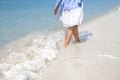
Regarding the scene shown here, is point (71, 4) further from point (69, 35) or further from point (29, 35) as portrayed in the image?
point (29, 35)

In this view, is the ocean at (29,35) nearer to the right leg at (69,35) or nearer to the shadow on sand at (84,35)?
the right leg at (69,35)

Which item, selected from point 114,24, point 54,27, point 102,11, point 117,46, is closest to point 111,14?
point 102,11

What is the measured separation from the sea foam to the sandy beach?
18cm

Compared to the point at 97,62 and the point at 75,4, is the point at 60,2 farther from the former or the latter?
the point at 97,62

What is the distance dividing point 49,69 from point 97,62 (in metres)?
0.87

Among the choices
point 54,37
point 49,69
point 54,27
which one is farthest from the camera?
point 54,27

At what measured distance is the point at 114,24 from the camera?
808 centimetres

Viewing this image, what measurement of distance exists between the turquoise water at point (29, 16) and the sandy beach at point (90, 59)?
1.66 meters

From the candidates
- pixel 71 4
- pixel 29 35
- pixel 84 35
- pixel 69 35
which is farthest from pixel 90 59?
pixel 29 35

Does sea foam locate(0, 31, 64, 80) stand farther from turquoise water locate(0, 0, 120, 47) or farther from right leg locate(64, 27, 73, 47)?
turquoise water locate(0, 0, 120, 47)

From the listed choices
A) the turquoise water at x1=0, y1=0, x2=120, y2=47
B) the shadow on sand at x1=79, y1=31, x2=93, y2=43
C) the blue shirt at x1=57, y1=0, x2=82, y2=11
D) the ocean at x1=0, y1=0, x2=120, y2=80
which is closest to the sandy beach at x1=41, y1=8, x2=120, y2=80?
the shadow on sand at x1=79, y1=31, x2=93, y2=43

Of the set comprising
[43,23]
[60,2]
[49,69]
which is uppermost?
[60,2]

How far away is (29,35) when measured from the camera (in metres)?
7.30

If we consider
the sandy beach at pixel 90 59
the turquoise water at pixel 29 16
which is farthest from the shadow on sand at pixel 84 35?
the turquoise water at pixel 29 16
